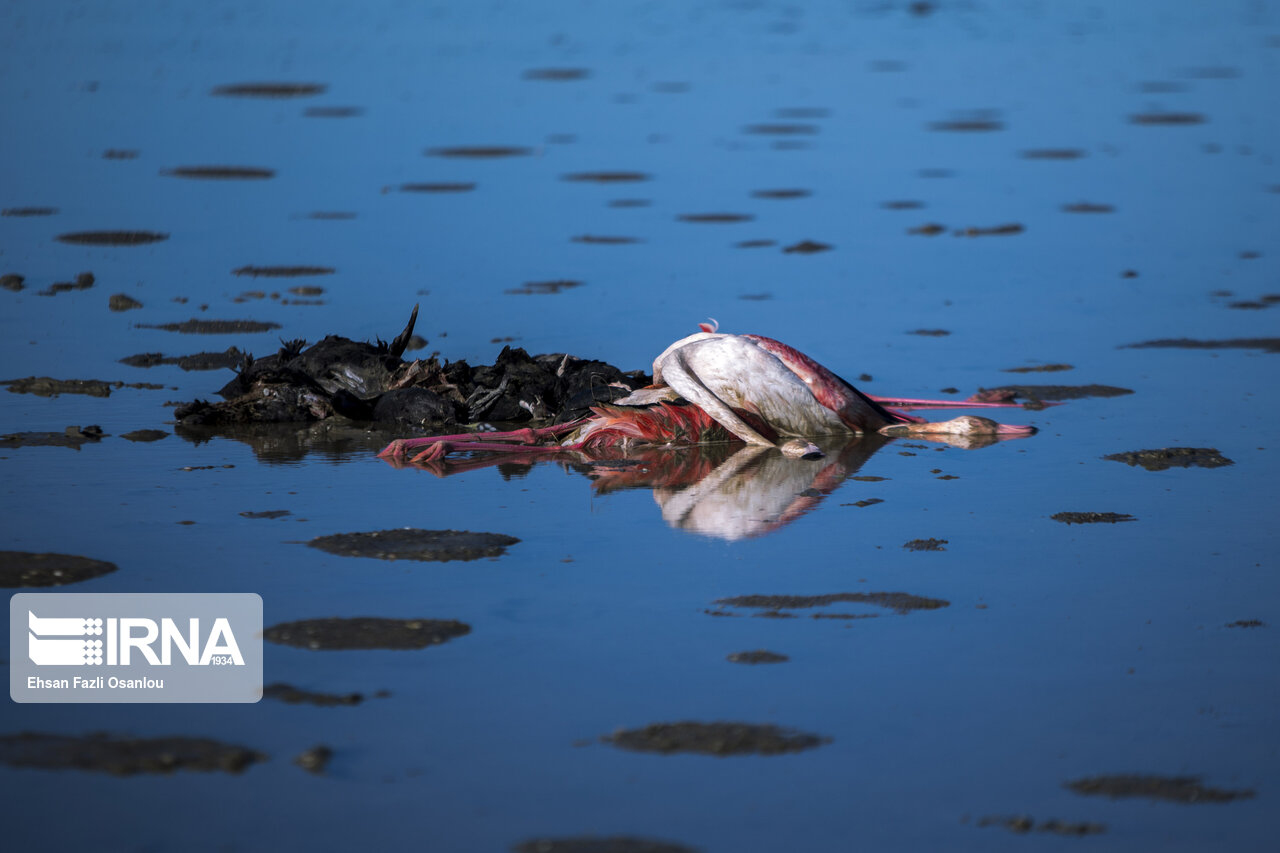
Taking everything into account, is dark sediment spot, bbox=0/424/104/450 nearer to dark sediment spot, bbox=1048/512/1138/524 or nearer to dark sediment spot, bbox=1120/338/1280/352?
dark sediment spot, bbox=1048/512/1138/524

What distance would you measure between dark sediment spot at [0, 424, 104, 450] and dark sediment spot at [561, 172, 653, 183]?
965 cm

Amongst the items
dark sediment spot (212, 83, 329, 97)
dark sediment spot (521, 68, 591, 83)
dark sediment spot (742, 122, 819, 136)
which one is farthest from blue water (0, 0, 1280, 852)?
dark sediment spot (521, 68, 591, 83)

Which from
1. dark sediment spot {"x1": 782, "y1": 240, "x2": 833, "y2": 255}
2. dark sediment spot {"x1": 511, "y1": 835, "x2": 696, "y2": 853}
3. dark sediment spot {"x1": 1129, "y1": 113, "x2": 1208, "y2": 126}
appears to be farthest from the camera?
dark sediment spot {"x1": 1129, "y1": 113, "x2": 1208, "y2": 126}

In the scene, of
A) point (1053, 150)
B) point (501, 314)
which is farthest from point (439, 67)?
point (501, 314)

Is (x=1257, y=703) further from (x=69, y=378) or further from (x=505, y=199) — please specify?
(x=505, y=199)

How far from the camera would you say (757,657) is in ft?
18.7

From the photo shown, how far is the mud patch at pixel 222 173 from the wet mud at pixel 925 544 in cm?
1189

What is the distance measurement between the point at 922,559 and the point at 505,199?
34.5 ft

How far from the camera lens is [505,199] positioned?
16.7m

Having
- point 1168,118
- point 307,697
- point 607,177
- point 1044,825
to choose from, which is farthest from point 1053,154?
point 1044,825

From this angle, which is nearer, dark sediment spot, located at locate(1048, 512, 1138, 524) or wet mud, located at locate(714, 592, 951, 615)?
wet mud, located at locate(714, 592, 951, 615)

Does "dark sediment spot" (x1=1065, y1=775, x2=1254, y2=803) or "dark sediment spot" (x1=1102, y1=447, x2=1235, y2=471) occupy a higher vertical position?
"dark sediment spot" (x1=1102, y1=447, x2=1235, y2=471)

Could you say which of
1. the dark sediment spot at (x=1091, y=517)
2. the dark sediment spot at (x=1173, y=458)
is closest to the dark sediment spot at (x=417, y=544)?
the dark sediment spot at (x=1091, y=517)

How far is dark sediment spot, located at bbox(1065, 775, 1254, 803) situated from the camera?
4.77 metres
